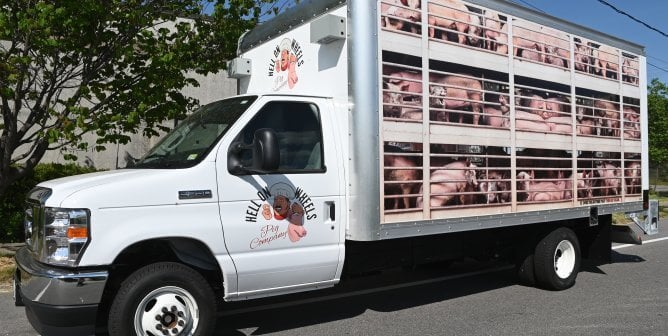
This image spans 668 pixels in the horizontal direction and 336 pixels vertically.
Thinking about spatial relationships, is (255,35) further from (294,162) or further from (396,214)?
(396,214)

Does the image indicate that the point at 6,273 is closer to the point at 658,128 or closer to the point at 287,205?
the point at 287,205

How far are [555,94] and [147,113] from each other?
223 inches

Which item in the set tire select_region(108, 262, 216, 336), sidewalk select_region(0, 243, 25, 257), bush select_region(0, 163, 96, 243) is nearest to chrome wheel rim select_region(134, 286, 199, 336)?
→ tire select_region(108, 262, 216, 336)

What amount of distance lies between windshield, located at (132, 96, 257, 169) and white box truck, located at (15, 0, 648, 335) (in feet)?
0.08

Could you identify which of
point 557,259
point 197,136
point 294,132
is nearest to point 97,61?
point 197,136

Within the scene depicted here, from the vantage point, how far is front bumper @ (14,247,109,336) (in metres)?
3.86

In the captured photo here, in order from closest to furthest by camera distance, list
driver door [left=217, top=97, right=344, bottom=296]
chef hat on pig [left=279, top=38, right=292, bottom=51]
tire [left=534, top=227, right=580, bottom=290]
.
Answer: driver door [left=217, top=97, right=344, bottom=296]
chef hat on pig [left=279, top=38, right=292, bottom=51]
tire [left=534, top=227, right=580, bottom=290]

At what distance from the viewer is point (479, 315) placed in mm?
5773

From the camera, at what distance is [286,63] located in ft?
18.9

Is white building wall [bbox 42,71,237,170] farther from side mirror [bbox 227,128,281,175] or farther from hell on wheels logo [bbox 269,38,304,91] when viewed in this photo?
side mirror [bbox 227,128,281,175]

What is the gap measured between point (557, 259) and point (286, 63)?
4116 mm

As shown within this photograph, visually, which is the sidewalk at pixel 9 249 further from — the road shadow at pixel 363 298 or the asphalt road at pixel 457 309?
the road shadow at pixel 363 298

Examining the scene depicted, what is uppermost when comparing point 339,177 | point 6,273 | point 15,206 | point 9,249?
point 339,177

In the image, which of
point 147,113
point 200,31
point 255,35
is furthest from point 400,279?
point 200,31
